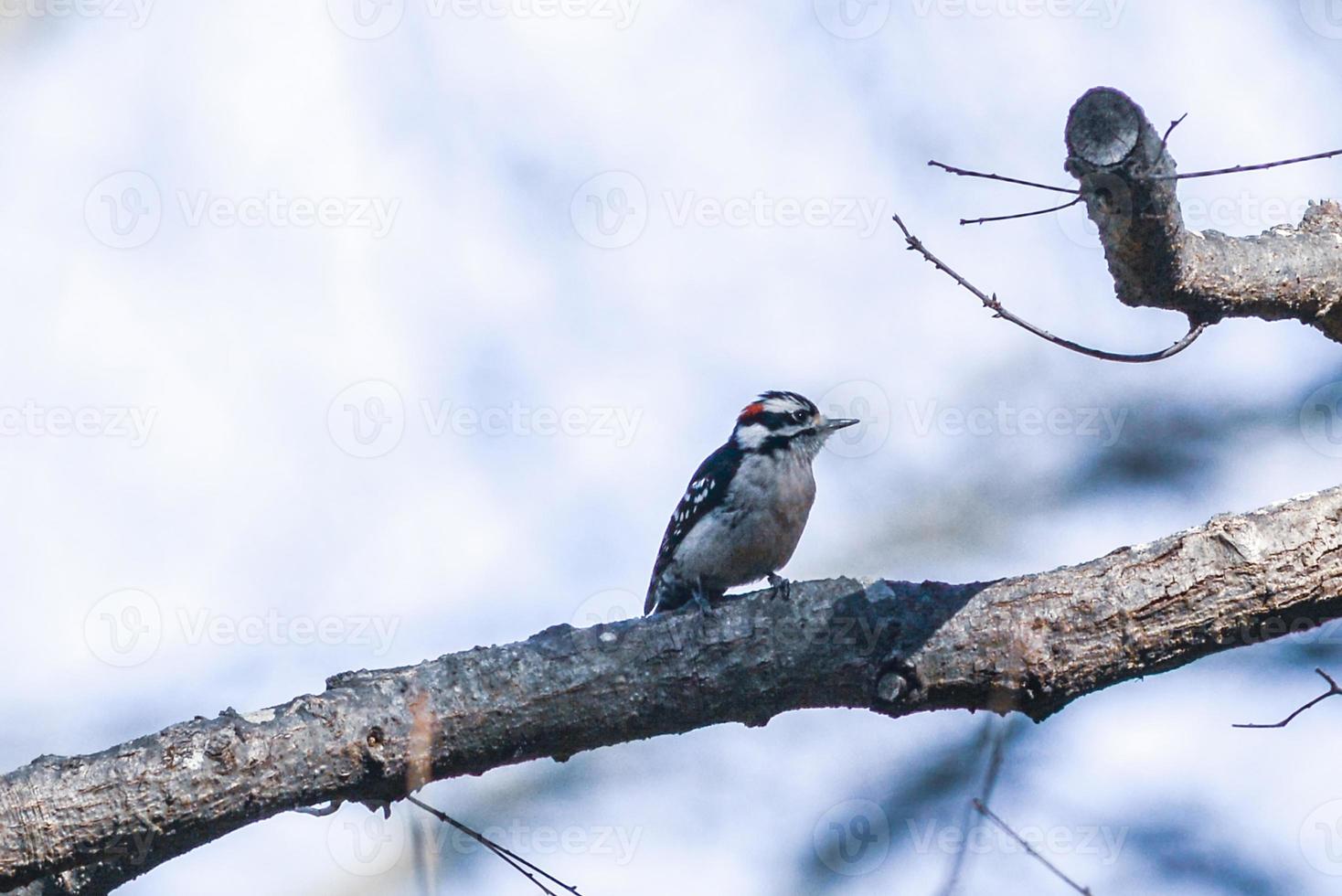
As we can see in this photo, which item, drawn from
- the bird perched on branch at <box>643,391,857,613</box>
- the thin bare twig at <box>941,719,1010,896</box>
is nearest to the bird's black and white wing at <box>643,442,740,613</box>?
the bird perched on branch at <box>643,391,857,613</box>

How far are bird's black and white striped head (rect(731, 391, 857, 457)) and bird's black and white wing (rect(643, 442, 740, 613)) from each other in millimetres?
189

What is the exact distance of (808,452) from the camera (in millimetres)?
7086

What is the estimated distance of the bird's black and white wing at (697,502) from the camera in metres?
6.64

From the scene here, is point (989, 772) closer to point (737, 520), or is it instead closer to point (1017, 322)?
point (1017, 322)

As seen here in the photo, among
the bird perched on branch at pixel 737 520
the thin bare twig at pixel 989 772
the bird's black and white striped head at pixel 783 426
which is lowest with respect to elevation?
the thin bare twig at pixel 989 772

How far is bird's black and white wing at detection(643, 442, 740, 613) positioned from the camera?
261 inches

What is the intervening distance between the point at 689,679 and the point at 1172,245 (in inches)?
80.1

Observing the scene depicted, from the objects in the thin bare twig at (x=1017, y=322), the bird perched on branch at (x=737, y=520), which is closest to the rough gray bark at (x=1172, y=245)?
the thin bare twig at (x=1017, y=322)

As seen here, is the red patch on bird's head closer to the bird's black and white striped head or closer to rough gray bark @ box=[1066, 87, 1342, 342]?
the bird's black and white striped head

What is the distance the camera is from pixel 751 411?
7559 millimetres

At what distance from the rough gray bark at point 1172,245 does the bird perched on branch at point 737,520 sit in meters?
2.70

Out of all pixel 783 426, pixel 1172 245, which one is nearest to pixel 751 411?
pixel 783 426

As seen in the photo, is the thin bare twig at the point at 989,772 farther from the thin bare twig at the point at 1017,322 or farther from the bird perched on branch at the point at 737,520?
the bird perched on branch at the point at 737,520

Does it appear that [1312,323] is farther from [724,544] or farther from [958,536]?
[958,536]
